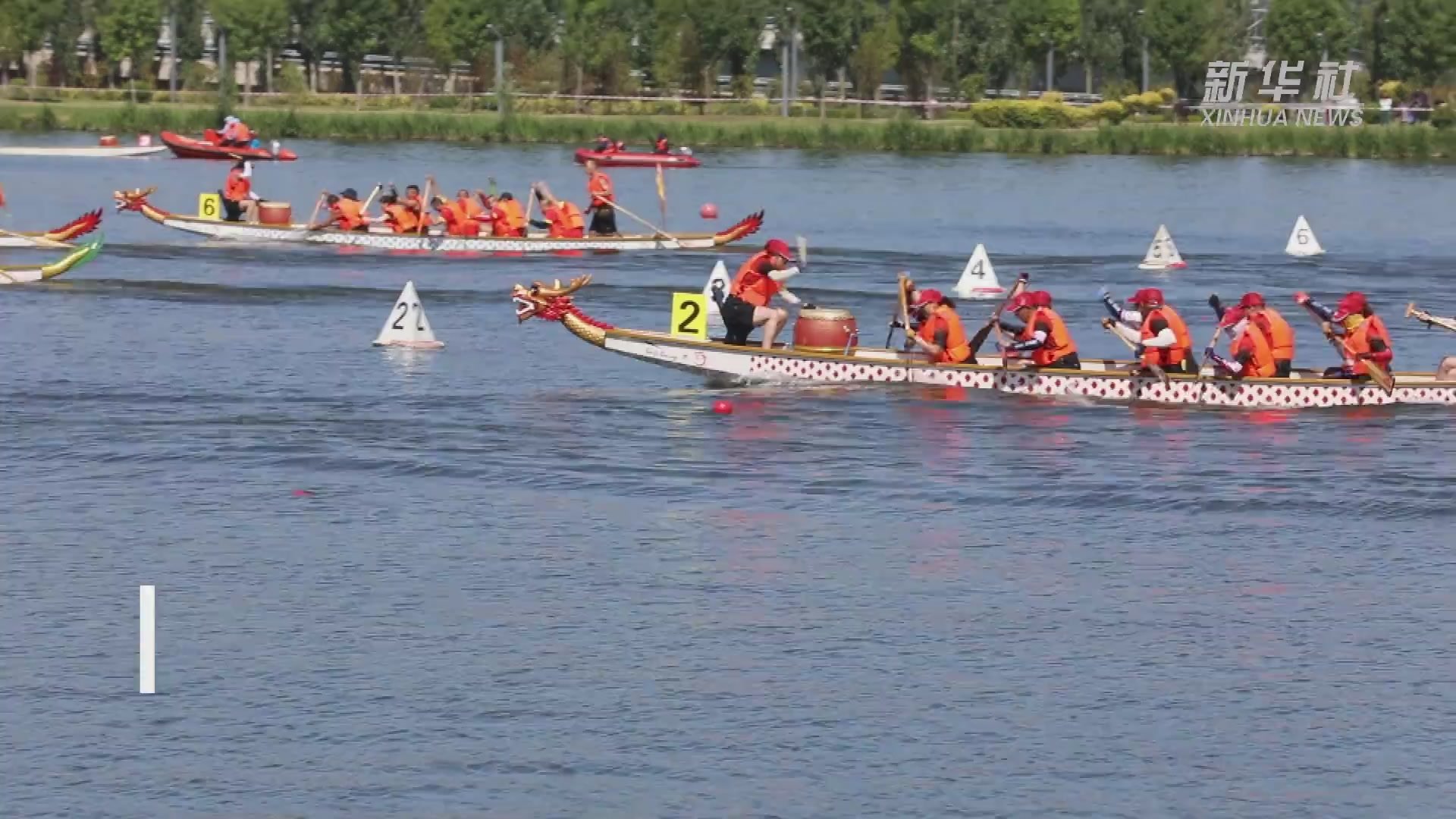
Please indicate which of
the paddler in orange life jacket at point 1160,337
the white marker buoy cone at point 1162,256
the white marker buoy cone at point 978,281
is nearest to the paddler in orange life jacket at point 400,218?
the white marker buoy cone at point 978,281

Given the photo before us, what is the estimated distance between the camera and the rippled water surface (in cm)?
1792

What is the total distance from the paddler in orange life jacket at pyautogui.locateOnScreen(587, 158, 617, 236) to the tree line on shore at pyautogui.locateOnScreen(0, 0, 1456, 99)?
6576 cm

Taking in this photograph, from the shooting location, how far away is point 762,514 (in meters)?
26.3

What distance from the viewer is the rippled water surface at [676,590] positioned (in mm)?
17922

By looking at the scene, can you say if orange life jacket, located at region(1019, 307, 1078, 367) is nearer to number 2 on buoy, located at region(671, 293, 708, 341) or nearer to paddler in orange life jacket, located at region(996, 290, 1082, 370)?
paddler in orange life jacket, located at region(996, 290, 1082, 370)

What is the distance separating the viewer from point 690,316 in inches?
1335

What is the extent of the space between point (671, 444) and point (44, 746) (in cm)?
1300

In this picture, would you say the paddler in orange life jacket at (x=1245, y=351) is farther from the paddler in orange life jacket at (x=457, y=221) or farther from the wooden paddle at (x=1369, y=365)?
the paddler in orange life jacket at (x=457, y=221)

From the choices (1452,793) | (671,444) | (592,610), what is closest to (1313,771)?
(1452,793)

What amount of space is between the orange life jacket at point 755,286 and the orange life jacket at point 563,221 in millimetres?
20570

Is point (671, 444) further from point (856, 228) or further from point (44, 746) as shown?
point (856, 228)

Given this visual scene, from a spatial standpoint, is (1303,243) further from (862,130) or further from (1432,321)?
(862,130)

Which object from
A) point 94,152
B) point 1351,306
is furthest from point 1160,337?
point 94,152

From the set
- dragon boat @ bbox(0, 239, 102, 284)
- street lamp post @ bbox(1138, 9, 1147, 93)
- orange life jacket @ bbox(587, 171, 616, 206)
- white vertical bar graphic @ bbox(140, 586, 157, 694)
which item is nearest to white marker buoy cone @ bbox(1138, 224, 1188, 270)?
orange life jacket @ bbox(587, 171, 616, 206)
